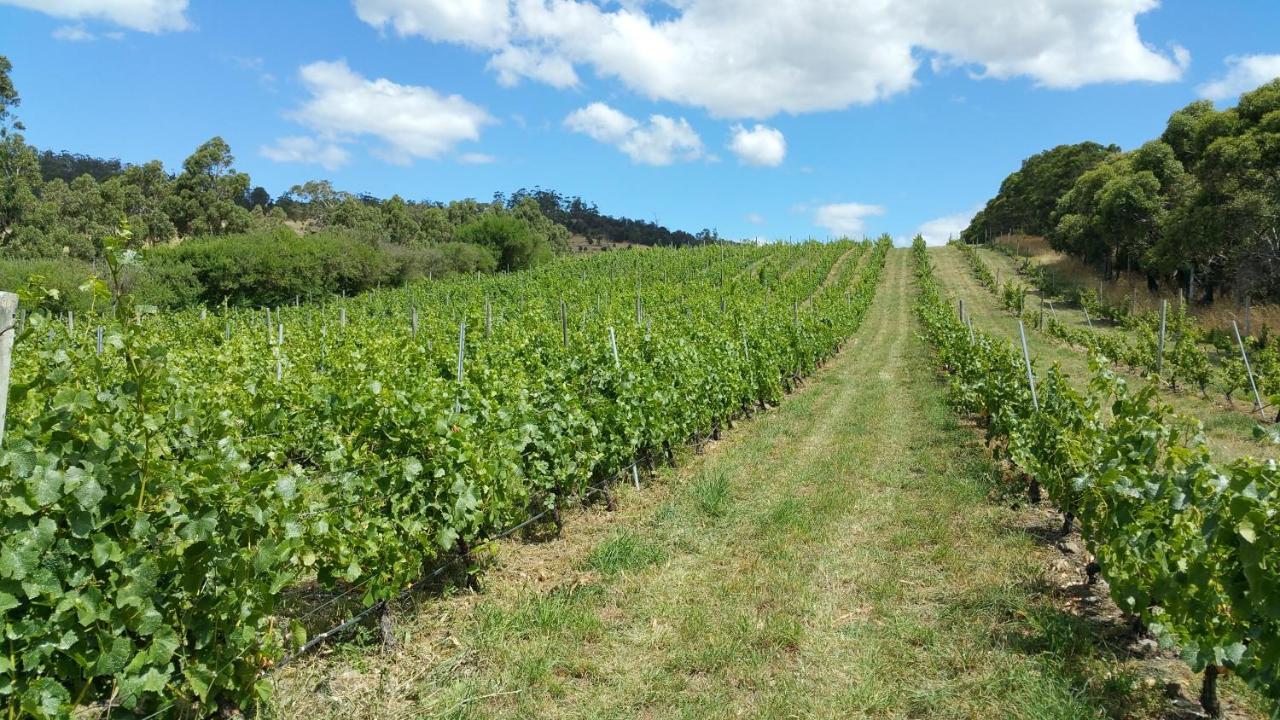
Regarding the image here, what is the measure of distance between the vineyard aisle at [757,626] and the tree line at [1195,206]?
16735 mm

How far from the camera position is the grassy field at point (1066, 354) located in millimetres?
Result: 9461

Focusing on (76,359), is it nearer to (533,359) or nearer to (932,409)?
(533,359)

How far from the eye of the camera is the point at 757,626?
4066 millimetres

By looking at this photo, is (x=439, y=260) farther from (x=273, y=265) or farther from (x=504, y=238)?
(x=273, y=265)

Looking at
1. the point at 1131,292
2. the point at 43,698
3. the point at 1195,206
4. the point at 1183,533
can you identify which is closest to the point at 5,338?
the point at 43,698

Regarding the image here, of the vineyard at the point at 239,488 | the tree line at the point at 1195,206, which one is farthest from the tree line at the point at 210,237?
the tree line at the point at 1195,206

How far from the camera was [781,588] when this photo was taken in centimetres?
453

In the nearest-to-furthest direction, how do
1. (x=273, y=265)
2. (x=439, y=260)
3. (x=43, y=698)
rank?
(x=43, y=698) → (x=273, y=265) → (x=439, y=260)

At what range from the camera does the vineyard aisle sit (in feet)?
11.1

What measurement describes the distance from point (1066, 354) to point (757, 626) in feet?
56.3

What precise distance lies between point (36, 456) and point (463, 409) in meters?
2.78

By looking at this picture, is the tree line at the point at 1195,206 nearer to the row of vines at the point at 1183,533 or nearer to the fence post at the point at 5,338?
the row of vines at the point at 1183,533

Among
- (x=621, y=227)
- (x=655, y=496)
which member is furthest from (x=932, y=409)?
(x=621, y=227)

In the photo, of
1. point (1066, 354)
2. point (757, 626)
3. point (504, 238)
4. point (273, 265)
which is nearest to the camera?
point (757, 626)
